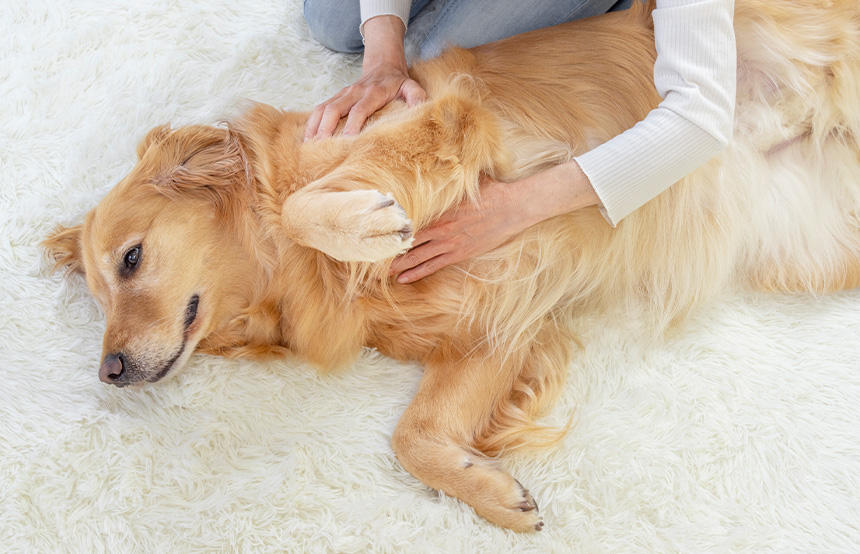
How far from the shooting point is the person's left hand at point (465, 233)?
5.45 ft

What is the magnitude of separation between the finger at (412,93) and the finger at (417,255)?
1.34 feet

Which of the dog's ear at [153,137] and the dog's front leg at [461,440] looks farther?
the dog's ear at [153,137]

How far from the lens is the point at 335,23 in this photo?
95.3 inches

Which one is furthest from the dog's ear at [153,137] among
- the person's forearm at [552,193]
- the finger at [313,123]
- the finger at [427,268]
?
the person's forearm at [552,193]

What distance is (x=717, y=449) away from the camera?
5.58 ft

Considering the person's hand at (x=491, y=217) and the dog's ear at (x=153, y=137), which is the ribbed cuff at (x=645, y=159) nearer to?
the person's hand at (x=491, y=217)

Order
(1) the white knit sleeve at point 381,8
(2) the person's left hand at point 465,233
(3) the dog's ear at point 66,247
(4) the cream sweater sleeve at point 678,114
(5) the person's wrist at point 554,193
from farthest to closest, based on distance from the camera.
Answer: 1. (1) the white knit sleeve at point 381,8
2. (3) the dog's ear at point 66,247
3. (2) the person's left hand at point 465,233
4. (5) the person's wrist at point 554,193
5. (4) the cream sweater sleeve at point 678,114

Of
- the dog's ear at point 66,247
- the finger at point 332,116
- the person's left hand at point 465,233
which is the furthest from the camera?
the dog's ear at point 66,247

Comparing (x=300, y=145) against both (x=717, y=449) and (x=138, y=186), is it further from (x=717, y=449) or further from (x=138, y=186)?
(x=717, y=449)

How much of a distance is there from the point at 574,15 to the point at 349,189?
3.73 feet

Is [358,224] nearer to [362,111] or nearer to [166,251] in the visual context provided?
[362,111]

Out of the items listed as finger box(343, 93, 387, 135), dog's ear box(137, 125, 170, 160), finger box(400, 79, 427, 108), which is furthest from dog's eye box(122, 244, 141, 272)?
finger box(400, 79, 427, 108)

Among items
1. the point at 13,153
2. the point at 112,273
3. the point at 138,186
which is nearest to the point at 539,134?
the point at 138,186

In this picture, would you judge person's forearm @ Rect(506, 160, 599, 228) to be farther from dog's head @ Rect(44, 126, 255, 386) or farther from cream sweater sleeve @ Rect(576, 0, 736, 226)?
dog's head @ Rect(44, 126, 255, 386)
